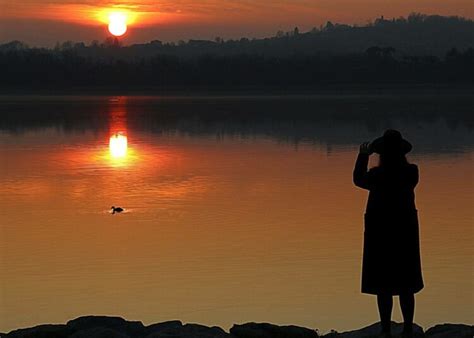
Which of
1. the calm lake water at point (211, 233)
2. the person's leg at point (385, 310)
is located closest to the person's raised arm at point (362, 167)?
the person's leg at point (385, 310)

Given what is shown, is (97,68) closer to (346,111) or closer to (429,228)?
(346,111)

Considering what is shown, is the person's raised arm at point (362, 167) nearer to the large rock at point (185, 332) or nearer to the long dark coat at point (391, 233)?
the long dark coat at point (391, 233)

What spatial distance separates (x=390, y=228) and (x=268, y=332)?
1132 millimetres

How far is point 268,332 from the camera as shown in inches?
246

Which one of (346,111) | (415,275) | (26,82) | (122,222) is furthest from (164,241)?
(26,82)

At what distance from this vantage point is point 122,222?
12930 millimetres

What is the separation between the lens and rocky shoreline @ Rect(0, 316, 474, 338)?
594cm

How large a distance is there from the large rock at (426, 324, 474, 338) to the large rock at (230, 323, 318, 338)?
734 millimetres

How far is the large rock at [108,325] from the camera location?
627 centimetres

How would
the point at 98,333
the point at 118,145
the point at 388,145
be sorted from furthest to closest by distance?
the point at 118,145 < the point at 98,333 < the point at 388,145

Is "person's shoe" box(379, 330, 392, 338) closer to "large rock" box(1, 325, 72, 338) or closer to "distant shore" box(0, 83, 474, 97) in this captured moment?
"large rock" box(1, 325, 72, 338)

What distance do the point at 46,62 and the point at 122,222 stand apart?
6705cm

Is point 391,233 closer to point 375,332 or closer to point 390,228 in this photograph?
point 390,228

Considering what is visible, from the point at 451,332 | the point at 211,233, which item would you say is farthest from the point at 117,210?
the point at 451,332
